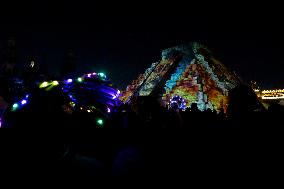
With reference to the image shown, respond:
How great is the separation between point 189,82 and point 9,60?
19.2 metres

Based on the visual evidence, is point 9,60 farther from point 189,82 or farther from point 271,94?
point 271,94

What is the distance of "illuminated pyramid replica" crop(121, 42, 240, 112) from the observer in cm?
2416

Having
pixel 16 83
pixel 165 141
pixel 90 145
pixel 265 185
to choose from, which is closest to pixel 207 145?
pixel 165 141

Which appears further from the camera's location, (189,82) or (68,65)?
(189,82)

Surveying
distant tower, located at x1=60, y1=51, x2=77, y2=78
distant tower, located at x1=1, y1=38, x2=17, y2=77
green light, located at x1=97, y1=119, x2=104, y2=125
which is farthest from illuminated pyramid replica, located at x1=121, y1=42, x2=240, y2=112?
green light, located at x1=97, y1=119, x2=104, y2=125

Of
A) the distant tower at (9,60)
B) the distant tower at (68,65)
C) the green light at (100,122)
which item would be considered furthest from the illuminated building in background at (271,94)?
the green light at (100,122)

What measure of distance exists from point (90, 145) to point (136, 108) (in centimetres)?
167

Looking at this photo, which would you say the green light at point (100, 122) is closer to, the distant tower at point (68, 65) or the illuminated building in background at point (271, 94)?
the distant tower at point (68, 65)

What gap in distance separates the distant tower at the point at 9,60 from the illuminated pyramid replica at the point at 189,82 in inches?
506

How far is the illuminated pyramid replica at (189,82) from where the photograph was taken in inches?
951

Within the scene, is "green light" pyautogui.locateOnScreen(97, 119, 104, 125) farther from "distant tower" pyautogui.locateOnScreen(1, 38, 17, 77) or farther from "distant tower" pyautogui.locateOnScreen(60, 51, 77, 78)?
"distant tower" pyautogui.locateOnScreen(1, 38, 17, 77)

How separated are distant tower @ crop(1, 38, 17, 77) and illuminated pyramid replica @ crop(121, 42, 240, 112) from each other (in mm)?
12854

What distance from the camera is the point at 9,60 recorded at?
88.3 feet

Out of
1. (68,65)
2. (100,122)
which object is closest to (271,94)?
(68,65)
